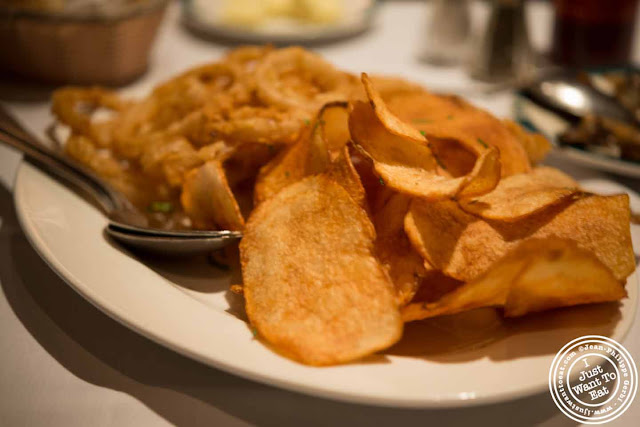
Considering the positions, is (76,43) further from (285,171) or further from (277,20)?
(285,171)

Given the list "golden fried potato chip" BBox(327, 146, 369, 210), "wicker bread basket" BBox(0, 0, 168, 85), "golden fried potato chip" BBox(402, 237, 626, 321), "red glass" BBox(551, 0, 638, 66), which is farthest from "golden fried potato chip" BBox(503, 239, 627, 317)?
"red glass" BBox(551, 0, 638, 66)

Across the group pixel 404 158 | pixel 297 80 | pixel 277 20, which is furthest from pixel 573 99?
pixel 277 20

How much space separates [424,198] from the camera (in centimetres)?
80

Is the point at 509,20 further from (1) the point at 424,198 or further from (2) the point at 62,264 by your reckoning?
(2) the point at 62,264

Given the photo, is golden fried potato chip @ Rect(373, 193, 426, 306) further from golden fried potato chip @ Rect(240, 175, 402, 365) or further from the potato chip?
the potato chip

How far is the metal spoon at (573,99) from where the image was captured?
1.57 meters

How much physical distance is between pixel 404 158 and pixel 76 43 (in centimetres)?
127

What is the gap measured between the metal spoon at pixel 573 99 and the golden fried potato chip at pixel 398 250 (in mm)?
933

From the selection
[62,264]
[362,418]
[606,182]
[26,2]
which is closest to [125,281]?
[62,264]

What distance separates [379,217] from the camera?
89 cm

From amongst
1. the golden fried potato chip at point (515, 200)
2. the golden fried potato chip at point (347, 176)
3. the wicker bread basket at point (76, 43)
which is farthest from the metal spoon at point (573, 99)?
the wicker bread basket at point (76, 43)

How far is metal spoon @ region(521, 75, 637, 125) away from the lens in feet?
5.16

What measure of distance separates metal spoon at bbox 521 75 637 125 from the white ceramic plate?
0.86 m

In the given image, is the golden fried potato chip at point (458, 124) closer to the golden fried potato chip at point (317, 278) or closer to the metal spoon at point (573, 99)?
the golden fried potato chip at point (317, 278)
